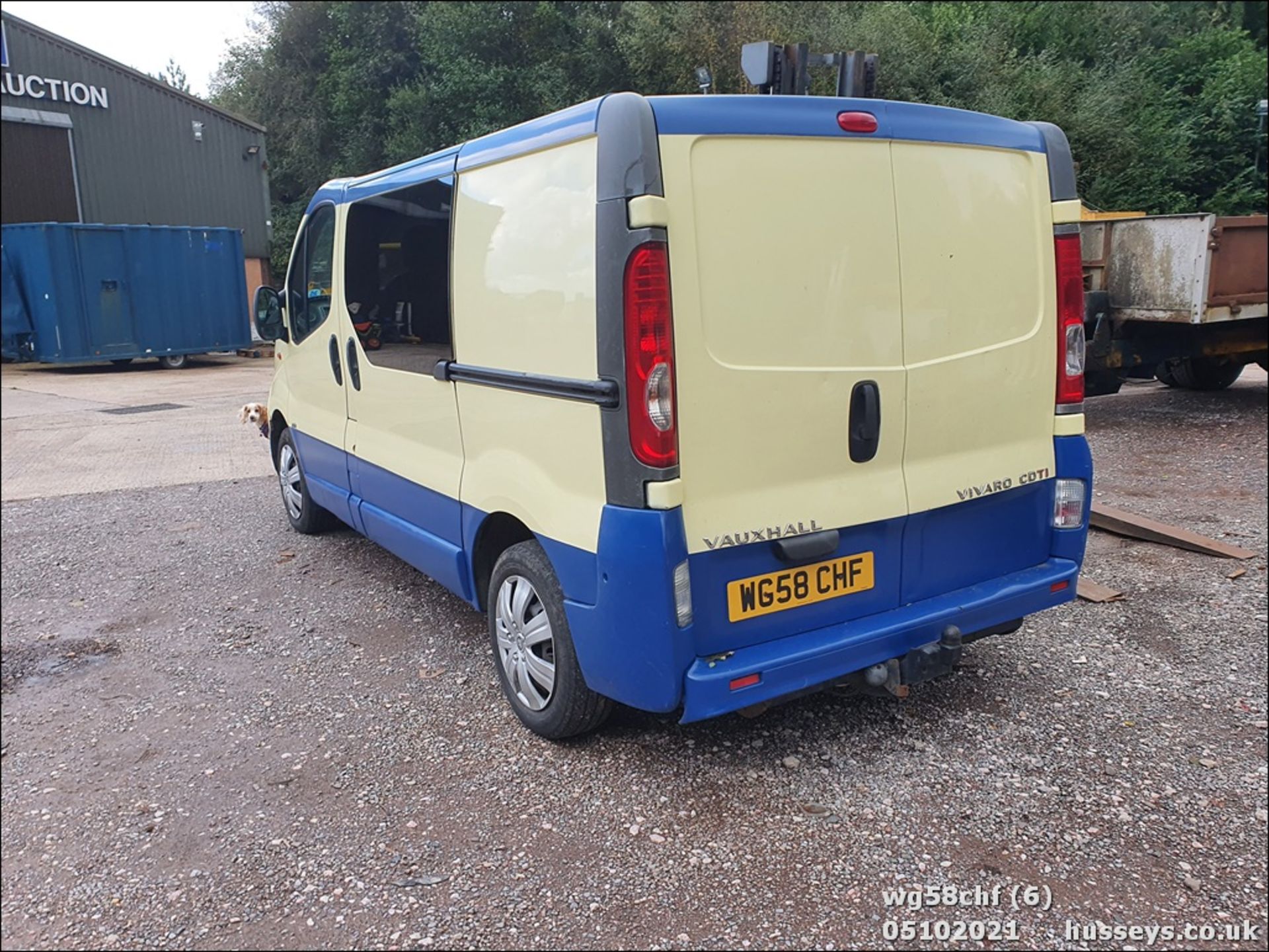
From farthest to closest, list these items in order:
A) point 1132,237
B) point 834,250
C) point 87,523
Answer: point 1132,237 → point 87,523 → point 834,250

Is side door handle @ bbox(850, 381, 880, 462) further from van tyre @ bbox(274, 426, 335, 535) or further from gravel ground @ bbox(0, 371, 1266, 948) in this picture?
van tyre @ bbox(274, 426, 335, 535)

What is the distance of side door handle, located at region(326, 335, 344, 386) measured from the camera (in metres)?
4.79

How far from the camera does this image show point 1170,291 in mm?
8742

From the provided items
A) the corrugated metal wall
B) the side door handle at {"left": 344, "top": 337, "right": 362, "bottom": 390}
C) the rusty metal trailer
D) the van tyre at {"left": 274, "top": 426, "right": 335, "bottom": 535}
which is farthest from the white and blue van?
the corrugated metal wall

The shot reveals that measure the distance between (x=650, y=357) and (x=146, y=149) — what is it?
22780mm

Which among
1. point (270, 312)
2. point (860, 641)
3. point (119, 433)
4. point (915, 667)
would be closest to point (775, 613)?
point (860, 641)

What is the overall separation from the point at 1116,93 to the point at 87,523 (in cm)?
2086

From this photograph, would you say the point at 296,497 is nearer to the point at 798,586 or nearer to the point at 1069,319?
the point at 798,586

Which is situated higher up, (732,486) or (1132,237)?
(1132,237)

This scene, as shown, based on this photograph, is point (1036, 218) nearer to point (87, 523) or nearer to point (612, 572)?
point (612, 572)

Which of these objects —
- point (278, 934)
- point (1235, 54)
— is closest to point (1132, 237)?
point (278, 934)

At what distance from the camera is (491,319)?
10.9 feet

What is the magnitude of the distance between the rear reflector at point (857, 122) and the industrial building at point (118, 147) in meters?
17.9

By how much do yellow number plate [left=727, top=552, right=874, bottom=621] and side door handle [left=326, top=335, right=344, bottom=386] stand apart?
271 centimetres
